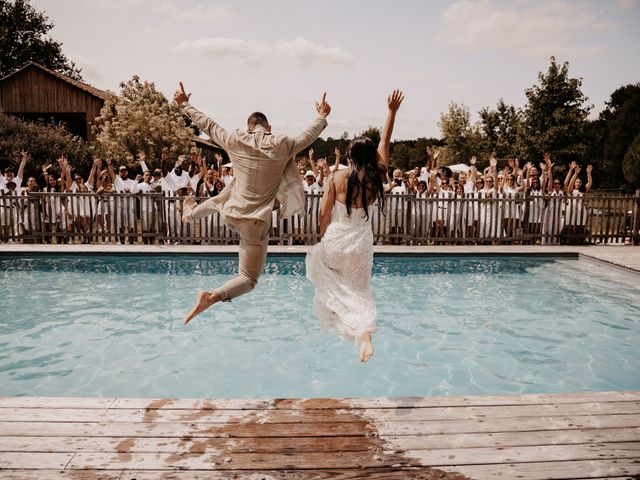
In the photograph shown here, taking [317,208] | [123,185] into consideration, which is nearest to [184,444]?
[317,208]

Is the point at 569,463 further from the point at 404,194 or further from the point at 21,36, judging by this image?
the point at 21,36

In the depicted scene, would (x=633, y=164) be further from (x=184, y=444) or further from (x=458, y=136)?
(x=184, y=444)

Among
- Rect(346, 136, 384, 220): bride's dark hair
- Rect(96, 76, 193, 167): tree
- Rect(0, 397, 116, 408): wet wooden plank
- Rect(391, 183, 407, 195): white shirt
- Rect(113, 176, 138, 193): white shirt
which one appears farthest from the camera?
Rect(96, 76, 193, 167): tree

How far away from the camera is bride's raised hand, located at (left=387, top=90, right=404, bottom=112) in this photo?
4047 mm

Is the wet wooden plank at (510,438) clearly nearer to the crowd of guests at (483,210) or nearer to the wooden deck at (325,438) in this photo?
the wooden deck at (325,438)

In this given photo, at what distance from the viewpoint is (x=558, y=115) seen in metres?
26.7

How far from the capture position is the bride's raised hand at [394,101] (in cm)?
405

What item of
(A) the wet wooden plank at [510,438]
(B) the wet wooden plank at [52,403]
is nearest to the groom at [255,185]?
(B) the wet wooden plank at [52,403]

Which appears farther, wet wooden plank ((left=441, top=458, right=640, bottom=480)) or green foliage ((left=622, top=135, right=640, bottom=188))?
green foliage ((left=622, top=135, right=640, bottom=188))

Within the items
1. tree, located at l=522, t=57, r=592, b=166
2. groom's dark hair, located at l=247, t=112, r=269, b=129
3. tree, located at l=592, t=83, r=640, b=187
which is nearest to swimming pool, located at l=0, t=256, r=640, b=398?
groom's dark hair, located at l=247, t=112, r=269, b=129

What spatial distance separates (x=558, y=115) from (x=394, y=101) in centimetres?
2658

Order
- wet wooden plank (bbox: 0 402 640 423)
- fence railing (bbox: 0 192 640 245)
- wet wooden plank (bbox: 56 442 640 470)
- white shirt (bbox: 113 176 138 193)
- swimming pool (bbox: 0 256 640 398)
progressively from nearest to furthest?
wet wooden plank (bbox: 56 442 640 470), wet wooden plank (bbox: 0 402 640 423), swimming pool (bbox: 0 256 640 398), fence railing (bbox: 0 192 640 245), white shirt (bbox: 113 176 138 193)

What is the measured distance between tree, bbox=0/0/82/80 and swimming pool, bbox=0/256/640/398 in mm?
44914

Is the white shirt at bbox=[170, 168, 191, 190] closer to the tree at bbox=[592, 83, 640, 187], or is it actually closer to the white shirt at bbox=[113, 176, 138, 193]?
the white shirt at bbox=[113, 176, 138, 193]
